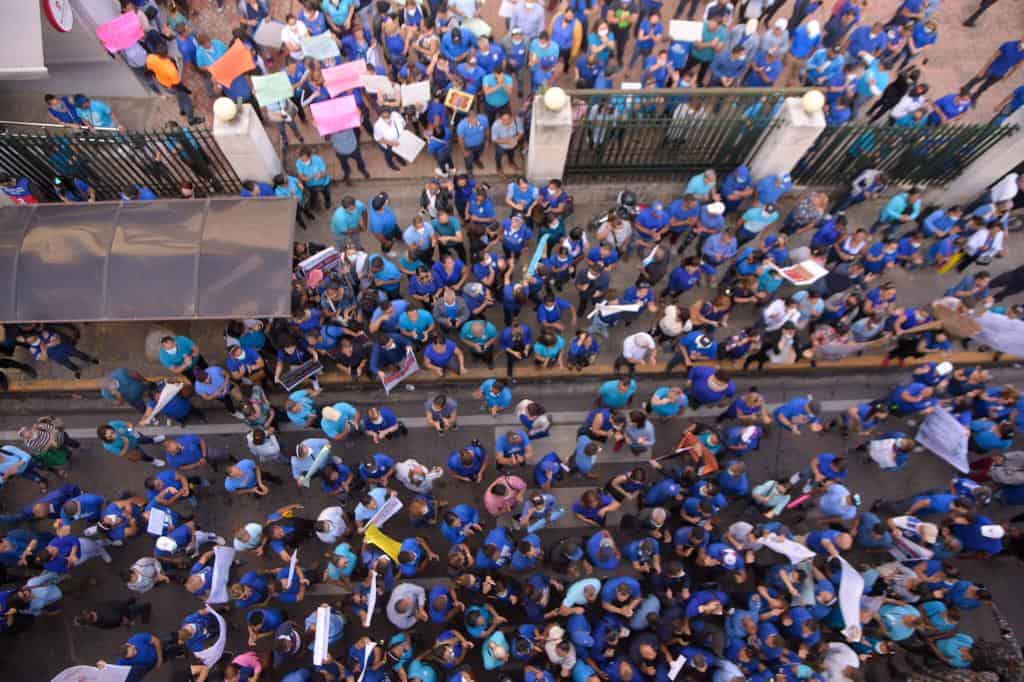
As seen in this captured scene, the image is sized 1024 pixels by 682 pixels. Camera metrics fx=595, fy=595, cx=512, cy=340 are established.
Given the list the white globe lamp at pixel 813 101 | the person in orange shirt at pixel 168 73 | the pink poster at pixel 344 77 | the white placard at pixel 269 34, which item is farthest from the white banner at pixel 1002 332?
the person in orange shirt at pixel 168 73

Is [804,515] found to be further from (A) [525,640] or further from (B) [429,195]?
(B) [429,195]

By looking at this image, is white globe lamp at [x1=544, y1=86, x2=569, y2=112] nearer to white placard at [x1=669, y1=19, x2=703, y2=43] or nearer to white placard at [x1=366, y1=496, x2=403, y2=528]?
white placard at [x1=669, y1=19, x2=703, y2=43]

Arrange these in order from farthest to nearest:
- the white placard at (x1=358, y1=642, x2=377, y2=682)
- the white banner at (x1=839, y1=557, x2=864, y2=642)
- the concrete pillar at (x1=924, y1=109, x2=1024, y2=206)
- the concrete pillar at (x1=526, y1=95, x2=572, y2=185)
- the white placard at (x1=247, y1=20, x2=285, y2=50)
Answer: the white placard at (x1=247, y1=20, x2=285, y2=50), the concrete pillar at (x1=924, y1=109, x2=1024, y2=206), the concrete pillar at (x1=526, y1=95, x2=572, y2=185), the white banner at (x1=839, y1=557, x2=864, y2=642), the white placard at (x1=358, y1=642, x2=377, y2=682)

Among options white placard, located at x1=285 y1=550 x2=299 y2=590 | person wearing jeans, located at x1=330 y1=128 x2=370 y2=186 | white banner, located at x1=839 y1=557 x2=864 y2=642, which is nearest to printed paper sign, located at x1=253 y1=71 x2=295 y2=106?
person wearing jeans, located at x1=330 y1=128 x2=370 y2=186

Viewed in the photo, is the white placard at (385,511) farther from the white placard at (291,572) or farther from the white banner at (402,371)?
the white banner at (402,371)

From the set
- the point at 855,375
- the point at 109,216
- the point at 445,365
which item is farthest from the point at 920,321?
the point at 109,216

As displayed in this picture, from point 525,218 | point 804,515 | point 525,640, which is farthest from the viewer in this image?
point 525,218
